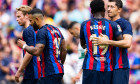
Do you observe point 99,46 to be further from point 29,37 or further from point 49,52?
point 29,37

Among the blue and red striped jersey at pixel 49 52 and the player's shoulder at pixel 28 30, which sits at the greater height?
the player's shoulder at pixel 28 30

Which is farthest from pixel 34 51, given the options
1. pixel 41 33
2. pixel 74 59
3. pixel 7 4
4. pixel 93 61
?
pixel 7 4

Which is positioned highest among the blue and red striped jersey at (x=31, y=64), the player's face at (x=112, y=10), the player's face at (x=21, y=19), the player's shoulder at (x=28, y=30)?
the player's face at (x=112, y=10)

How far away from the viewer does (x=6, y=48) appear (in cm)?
1714

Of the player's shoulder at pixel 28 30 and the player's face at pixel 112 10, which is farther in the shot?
the player's shoulder at pixel 28 30

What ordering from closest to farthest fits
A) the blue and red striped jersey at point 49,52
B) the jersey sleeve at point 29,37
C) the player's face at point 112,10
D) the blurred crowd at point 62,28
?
the blue and red striped jersey at point 49,52 < the player's face at point 112,10 < the jersey sleeve at point 29,37 < the blurred crowd at point 62,28

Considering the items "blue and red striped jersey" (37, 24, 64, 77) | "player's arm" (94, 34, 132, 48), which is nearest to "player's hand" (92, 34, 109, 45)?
"player's arm" (94, 34, 132, 48)

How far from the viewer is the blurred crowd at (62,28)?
554 inches

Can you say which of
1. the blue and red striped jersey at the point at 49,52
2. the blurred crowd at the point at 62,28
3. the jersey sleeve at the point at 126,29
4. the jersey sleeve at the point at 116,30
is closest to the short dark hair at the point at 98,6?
the jersey sleeve at the point at 116,30

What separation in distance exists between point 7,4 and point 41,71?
11.0 metres

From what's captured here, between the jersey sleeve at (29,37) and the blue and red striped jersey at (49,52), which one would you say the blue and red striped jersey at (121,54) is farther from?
the jersey sleeve at (29,37)

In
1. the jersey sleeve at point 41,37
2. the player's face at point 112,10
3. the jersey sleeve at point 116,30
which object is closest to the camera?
the jersey sleeve at point 116,30

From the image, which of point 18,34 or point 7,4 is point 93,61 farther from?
point 7,4

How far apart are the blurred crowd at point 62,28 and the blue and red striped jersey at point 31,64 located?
470 cm
